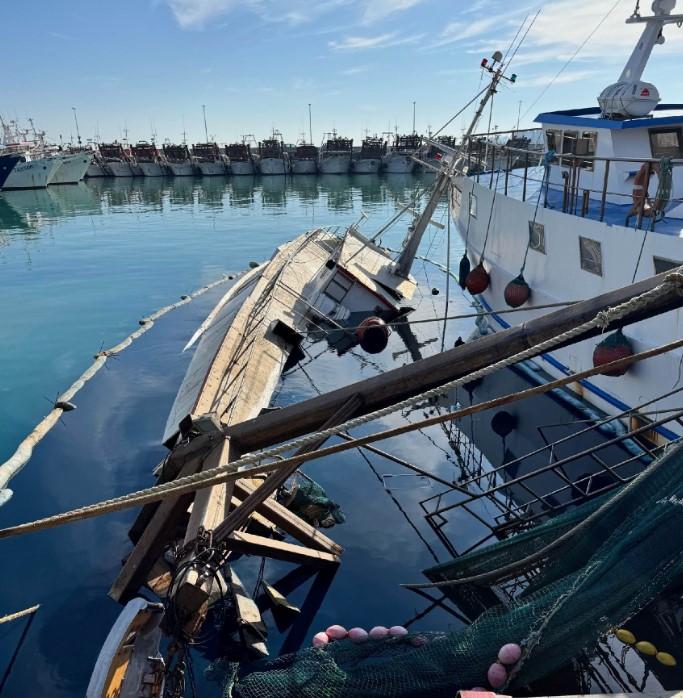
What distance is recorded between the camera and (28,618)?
8.52m

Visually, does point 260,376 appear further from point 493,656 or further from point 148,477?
Answer: point 493,656

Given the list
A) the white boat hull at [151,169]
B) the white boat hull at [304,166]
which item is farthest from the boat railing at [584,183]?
the white boat hull at [151,169]

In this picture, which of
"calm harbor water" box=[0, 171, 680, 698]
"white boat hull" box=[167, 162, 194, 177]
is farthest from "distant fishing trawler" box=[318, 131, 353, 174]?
"calm harbor water" box=[0, 171, 680, 698]

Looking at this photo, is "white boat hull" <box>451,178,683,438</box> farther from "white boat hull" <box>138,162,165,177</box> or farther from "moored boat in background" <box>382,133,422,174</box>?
"white boat hull" <box>138,162,165,177</box>

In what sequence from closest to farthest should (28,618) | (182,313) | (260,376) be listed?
(28,618) → (260,376) → (182,313)

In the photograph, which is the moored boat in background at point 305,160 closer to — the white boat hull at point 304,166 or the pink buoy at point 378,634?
the white boat hull at point 304,166

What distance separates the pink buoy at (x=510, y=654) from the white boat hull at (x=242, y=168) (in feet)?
301

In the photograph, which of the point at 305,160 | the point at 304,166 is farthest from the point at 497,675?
the point at 305,160

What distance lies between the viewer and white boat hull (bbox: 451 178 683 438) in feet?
38.6

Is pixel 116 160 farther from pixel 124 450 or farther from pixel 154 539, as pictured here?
pixel 154 539

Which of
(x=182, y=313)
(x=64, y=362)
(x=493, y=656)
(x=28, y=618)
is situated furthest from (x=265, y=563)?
(x=182, y=313)

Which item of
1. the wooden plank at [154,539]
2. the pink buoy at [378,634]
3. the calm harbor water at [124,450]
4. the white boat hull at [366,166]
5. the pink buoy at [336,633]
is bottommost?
the calm harbor water at [124,450]

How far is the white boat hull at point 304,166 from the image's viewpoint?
90.6 metres

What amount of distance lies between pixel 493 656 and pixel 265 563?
512 cm
